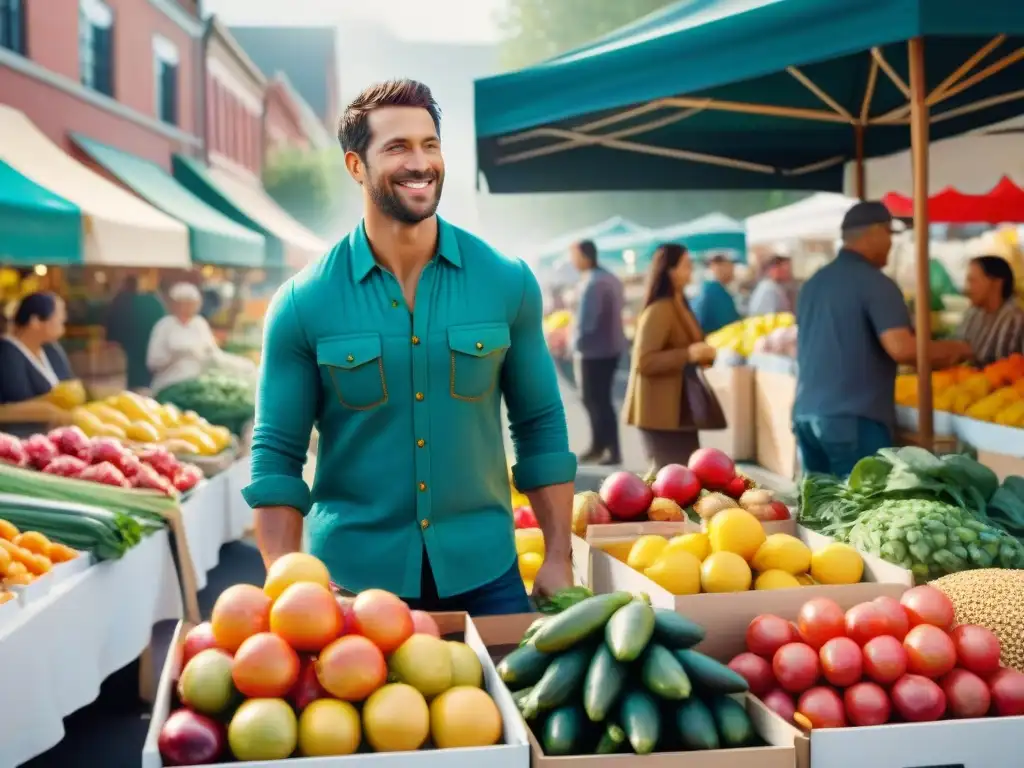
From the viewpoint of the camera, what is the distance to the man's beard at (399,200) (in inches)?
109

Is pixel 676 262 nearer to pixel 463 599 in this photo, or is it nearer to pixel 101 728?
pixel 101 728

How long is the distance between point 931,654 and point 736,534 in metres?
0.88

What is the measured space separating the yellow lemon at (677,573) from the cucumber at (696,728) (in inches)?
35.0

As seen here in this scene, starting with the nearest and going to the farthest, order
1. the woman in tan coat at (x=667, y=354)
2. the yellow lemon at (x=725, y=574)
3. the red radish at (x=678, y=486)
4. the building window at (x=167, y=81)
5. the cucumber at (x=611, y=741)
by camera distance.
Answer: the cucumber at (x=611, y=741)
the yellow lemon at (x=725, y=574)
the red radish at (x=678, y=486)
the woman in tan coat at (x=667, y=354)
the building window at (x=167, y=81)

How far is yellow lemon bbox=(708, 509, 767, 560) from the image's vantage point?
335 cm

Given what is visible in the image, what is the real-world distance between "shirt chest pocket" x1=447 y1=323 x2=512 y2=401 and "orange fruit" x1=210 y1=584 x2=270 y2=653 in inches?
31.8

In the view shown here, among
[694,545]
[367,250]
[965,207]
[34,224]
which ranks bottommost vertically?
[694,545]

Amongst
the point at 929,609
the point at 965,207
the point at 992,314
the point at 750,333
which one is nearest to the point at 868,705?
the point at 929,609

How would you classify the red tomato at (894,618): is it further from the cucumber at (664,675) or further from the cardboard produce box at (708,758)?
the cucumber at (664,675)

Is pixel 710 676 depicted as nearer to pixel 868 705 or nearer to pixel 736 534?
pixel 868 705

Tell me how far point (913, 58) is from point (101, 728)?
4599mm

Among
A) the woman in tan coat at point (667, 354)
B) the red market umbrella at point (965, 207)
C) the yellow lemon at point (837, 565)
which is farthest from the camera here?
the red market umbrella at point (965, 207)

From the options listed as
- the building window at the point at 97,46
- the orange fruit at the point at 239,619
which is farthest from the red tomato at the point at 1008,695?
the building window at the point at 97,46

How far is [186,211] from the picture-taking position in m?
17.2
